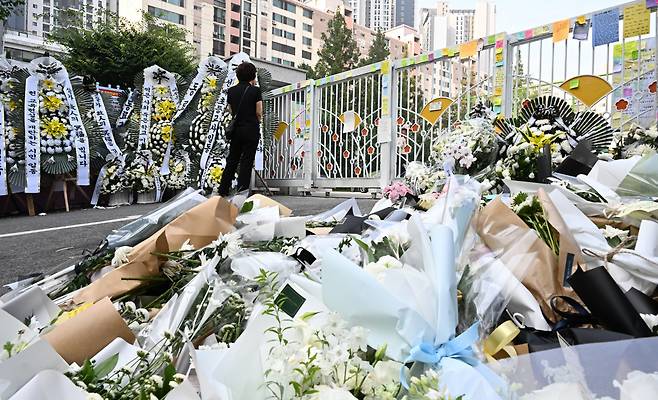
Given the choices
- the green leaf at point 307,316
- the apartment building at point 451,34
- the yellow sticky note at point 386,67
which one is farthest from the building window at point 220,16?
the green leaf at point 307,316

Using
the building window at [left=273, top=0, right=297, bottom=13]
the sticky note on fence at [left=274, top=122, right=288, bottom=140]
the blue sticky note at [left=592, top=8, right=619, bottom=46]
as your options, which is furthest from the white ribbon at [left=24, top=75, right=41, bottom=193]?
the building window at [left=273, top=0, right=297, bottom=13]

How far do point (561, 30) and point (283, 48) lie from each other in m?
73.4

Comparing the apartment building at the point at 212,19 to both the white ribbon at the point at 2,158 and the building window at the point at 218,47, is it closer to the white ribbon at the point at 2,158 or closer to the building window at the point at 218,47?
the building window at the point at 218,47

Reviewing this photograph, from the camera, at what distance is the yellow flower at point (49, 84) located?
23.0 feet

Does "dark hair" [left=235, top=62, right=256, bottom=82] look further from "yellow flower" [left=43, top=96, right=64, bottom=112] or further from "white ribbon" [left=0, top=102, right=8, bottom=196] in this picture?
"white ribbon" [left=0, top=102, right=8, bottom=196]

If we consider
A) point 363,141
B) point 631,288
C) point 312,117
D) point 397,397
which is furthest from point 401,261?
point 312,117

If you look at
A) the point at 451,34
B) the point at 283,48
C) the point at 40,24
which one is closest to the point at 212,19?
the point at 283,48

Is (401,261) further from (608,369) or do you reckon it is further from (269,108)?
(269,108)

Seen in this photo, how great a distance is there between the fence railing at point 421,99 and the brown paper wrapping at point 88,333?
2.48 metres

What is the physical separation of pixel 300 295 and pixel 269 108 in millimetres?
8700

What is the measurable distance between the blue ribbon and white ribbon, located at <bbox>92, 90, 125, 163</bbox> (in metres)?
7.95

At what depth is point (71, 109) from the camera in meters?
7.23

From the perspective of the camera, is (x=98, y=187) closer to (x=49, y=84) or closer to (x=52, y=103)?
(x=52, y=103)

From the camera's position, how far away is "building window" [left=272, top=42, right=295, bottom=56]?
73.5m
